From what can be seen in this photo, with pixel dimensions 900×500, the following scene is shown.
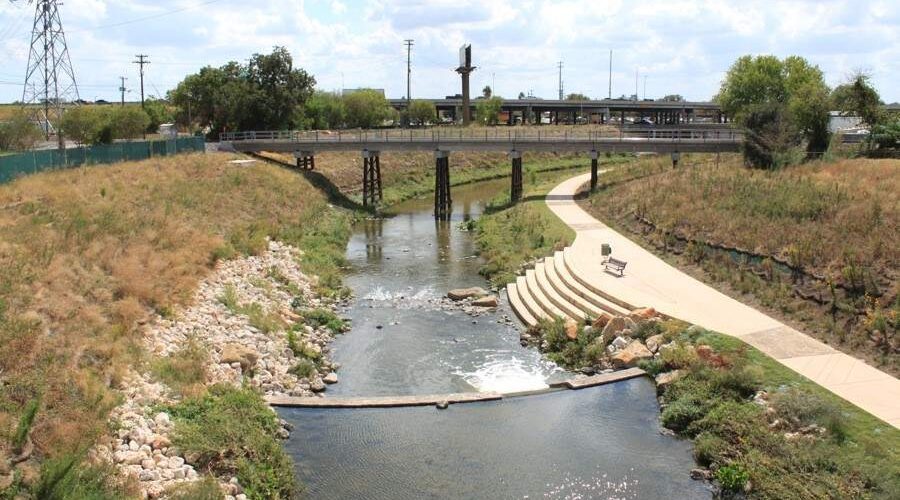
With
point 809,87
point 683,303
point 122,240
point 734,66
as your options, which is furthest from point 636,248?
point 734,66

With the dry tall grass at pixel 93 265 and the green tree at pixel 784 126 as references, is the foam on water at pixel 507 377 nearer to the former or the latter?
the dry tall grass at pixel 93 265

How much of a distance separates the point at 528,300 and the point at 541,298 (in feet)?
2.04

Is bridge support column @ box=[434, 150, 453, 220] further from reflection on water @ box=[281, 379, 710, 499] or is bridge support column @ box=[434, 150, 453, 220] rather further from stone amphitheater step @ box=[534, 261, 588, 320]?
reflection on water @ box=[281, 379, 710, 499]

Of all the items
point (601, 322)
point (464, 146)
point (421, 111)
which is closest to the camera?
point (601, 322)

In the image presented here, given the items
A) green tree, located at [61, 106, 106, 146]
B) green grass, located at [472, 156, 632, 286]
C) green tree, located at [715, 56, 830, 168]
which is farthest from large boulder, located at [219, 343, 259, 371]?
green tree, located at [61, 106, 106, 146]

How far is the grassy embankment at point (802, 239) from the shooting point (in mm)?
23684

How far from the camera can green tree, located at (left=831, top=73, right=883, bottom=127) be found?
52062mm

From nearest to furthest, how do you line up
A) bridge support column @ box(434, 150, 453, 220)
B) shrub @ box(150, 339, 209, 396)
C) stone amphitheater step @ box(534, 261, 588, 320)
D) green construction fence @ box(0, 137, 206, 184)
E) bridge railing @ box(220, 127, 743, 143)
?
shrub @ box(150, 339, 209, 396) < stone amphitheater step @ box(534, 261, 588, 320) < green construction fence @ box(0, 137, 206, 184) < bridge support column @ box(434, 150, 453, 220) < bridge railing @ box(220, 127, 743, 143)

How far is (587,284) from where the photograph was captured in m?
29.8

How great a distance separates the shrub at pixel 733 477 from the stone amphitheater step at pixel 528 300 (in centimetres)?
1234

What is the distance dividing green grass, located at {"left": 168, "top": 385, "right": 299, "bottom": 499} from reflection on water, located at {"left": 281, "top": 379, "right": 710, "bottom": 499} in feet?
2.08

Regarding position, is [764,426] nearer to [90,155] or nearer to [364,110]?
[90,155]

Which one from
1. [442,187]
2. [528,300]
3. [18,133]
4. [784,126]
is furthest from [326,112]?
[528,300]

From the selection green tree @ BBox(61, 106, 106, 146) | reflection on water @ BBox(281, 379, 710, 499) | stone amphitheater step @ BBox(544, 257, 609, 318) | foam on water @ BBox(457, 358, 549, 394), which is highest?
green tree @ BBox(61, 106, 106, 146)
